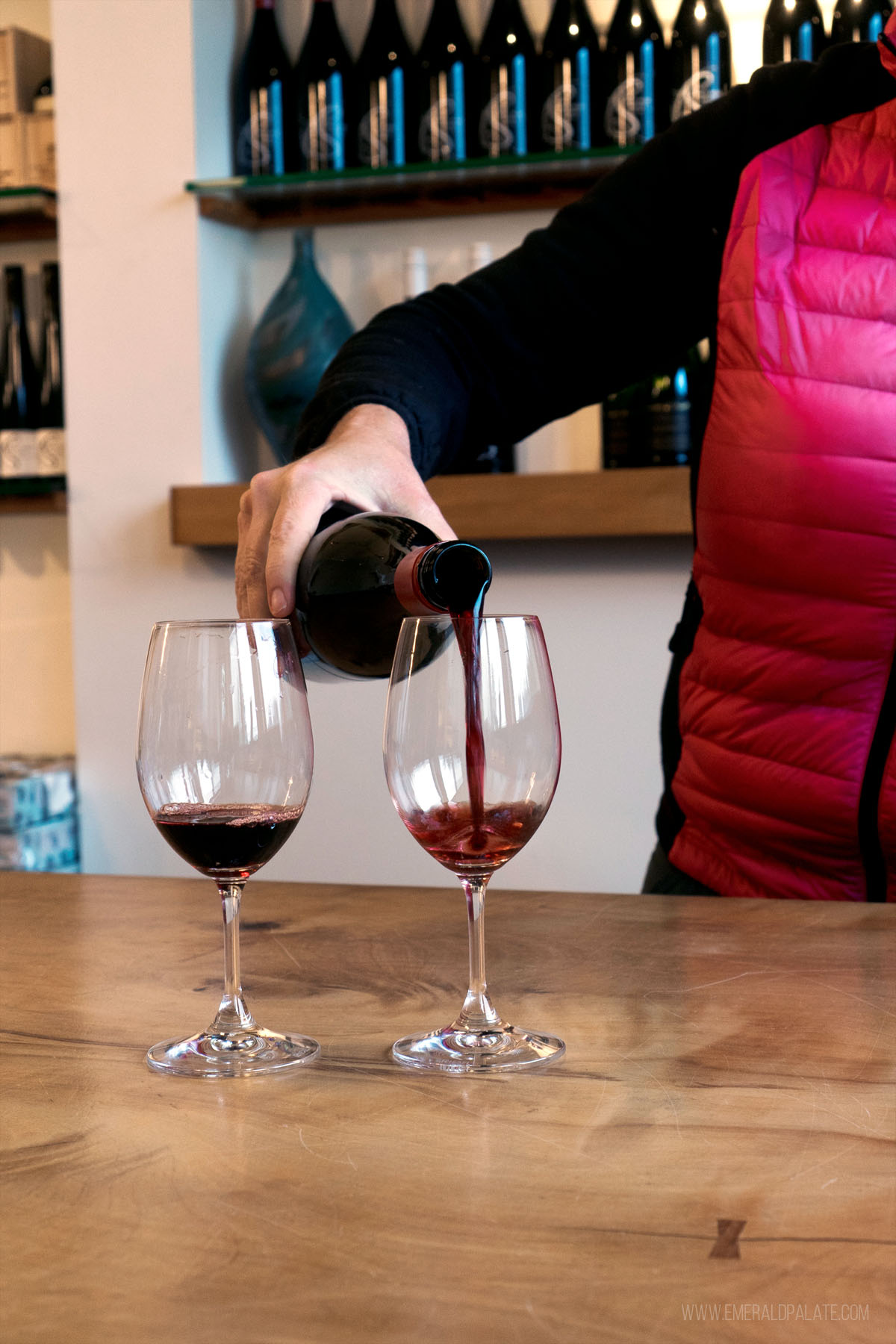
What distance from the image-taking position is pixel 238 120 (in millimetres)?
2105

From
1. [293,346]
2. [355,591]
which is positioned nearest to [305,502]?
[355,591]

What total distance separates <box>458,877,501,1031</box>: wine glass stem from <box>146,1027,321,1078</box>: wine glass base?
0.06 m

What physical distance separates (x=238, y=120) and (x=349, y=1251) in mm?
2053

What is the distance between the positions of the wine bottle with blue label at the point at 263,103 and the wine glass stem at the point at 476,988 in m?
1.72

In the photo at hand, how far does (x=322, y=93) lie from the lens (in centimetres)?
202

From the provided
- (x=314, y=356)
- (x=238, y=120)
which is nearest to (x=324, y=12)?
(x=238, y=120)

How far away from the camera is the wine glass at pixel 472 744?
1.75 ft

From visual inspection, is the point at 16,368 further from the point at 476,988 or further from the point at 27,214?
the point at 476,988

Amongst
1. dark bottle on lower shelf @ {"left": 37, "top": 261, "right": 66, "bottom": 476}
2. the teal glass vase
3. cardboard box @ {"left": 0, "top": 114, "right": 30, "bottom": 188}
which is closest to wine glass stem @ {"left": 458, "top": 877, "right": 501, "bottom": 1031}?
the teal glass vase

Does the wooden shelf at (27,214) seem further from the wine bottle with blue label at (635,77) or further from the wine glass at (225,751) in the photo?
the wine glass at (225,751)

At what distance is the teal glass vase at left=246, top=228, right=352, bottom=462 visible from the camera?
202 centimetres

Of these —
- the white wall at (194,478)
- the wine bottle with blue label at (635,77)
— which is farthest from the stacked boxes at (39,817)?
the wine bottle with blue label at (635,77)

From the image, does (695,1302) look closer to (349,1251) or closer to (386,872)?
(349,1251)

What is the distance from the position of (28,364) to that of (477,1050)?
2.07 metres
